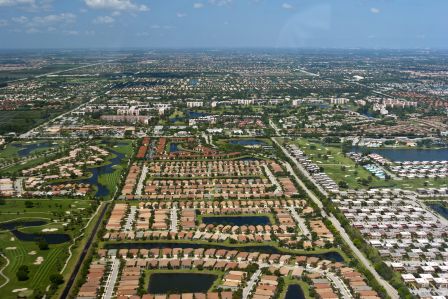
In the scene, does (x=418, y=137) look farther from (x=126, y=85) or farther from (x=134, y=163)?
(x=126, y=85)

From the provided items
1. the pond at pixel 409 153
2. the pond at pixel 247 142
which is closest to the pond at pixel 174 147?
the pond at pixel 247 142

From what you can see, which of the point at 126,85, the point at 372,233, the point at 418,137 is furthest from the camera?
the point at 126,85

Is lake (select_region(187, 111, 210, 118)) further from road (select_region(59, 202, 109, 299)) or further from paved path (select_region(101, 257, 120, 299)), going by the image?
paved path (select_region(101, 257, 120, 299))

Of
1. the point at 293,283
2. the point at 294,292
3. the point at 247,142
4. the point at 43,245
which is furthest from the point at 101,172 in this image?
the point at 294,292

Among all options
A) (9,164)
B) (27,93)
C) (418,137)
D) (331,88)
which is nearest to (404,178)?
(418,137)

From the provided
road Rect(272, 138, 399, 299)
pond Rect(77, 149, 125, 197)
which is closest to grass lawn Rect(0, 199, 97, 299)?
pond Rect(77, 149, 125, 197)
